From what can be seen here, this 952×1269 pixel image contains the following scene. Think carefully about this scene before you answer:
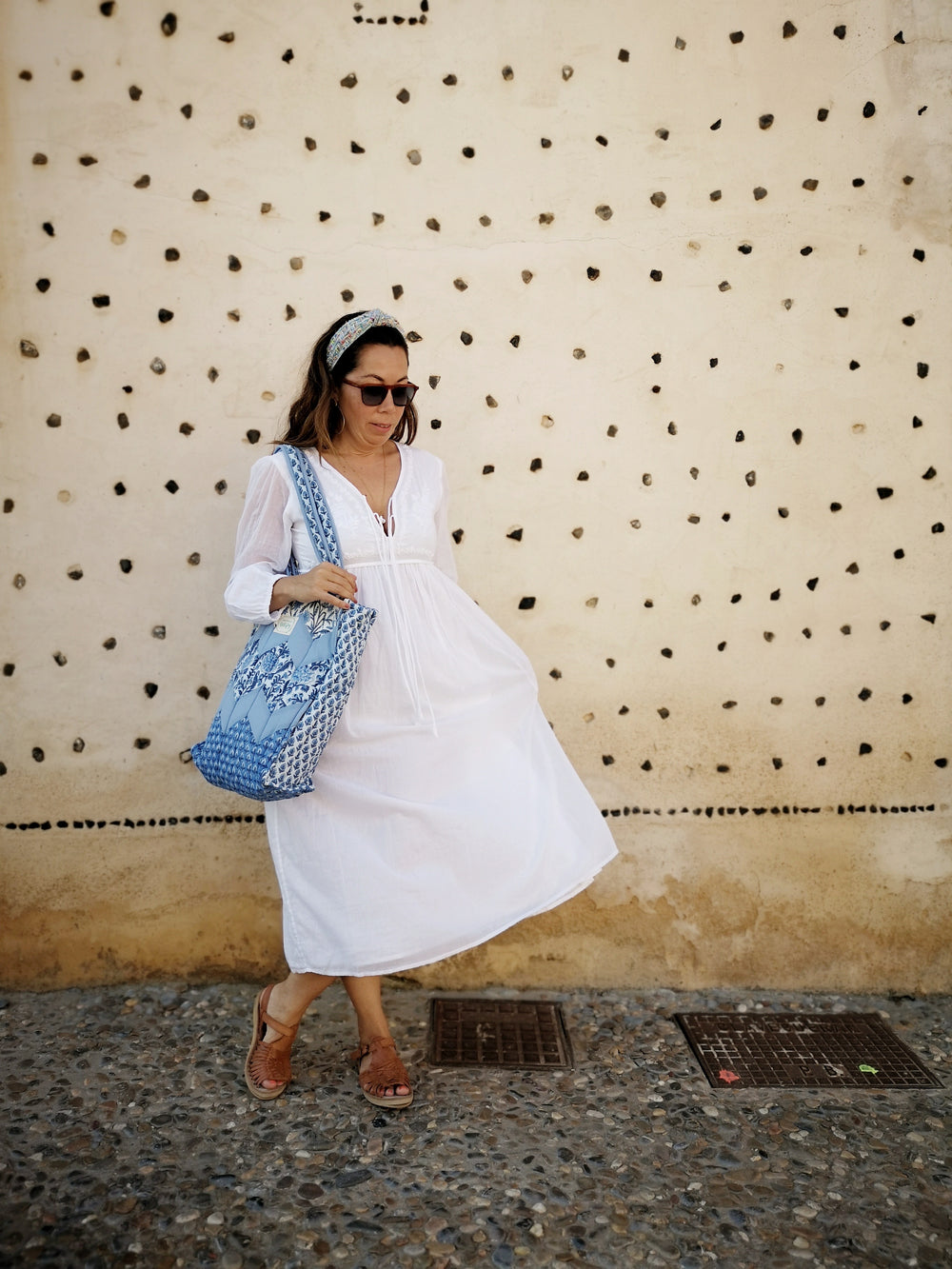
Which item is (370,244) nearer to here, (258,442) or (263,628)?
(258,442)

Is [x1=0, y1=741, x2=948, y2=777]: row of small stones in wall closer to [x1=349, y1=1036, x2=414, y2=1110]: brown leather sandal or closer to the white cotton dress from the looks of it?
the white cotton dress

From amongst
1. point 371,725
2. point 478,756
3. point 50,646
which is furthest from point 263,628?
point 50,646

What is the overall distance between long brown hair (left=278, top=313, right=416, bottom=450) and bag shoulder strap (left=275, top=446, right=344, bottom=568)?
0.46 ft

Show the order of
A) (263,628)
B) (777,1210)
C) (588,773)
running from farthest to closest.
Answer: (588,773), (263,628), (777,1210)

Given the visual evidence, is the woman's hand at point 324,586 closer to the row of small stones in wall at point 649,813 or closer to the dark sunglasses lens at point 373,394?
the dark sunglasses lens at point 373,394

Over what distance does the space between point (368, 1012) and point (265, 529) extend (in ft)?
4.80

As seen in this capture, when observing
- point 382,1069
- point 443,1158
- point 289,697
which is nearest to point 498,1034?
point 382,1069

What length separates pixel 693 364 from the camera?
3355mm

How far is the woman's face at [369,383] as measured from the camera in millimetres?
2605

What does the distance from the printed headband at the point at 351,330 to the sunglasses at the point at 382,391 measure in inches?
3.6

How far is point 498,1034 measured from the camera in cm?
319

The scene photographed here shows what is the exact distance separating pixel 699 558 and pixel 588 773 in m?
0.89

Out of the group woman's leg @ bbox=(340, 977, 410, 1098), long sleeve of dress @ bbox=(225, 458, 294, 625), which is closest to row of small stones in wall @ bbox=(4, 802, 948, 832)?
woman's leg @ bbox=(340, 977, 410, 1098)

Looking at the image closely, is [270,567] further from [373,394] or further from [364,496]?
[373,394]
